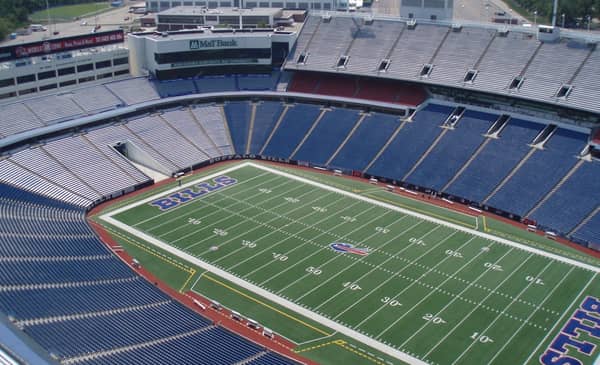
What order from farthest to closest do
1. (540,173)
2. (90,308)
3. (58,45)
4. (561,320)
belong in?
(58,45), (540,173), (561,320), (90,308)

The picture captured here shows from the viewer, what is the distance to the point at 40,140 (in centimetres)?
5888

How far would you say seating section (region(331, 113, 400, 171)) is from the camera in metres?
61.9

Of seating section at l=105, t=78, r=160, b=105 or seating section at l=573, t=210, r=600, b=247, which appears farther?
seating section at l=105, t=78, r=160, b=105

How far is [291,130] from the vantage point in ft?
220

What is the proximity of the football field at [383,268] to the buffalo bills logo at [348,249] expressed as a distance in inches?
2.9

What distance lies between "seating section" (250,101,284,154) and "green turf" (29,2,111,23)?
84087 millimetres

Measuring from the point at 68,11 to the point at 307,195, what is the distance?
11572 centimetres

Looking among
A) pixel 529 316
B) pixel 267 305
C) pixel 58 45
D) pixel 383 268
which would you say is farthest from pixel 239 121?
pixel 529 316

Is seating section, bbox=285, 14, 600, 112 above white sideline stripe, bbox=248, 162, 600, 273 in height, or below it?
above

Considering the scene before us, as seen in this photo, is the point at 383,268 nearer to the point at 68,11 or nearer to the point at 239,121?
the point at 239,121

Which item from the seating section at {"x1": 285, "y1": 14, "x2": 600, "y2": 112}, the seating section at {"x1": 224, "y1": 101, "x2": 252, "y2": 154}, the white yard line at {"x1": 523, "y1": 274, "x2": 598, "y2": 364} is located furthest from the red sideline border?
the seating section at {"x1": 285, "y1": 14, "x2": 600, "y2": 112}

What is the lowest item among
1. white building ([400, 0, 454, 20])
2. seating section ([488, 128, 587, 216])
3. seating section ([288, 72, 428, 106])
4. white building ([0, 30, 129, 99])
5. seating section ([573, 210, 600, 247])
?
seating section ([573, 210, 600, 247])

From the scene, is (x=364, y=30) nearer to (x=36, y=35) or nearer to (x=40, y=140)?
(x=40, y=140)

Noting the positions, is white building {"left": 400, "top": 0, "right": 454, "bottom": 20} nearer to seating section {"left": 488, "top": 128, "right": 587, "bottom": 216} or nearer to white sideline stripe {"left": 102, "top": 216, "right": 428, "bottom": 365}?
seating section {"left": 488, "top": 128, "right": 587, "bottom": 216}
